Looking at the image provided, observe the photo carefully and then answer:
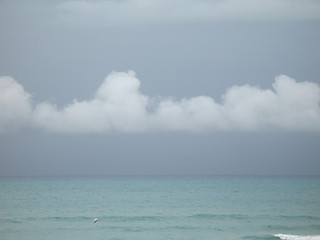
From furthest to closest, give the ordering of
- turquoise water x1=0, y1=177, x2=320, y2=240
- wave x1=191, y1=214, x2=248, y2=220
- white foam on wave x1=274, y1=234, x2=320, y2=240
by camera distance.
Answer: wave x1=191, y1=214, x2=248, y2=220
turquoise water x1=0, y1=177, x2=320, y2=240
white foam on wave x1=274, y1=234, x2=320, y2=240

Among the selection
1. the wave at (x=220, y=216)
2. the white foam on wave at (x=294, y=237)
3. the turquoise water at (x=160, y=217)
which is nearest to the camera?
the white foam on wave at (x=294, y=237)

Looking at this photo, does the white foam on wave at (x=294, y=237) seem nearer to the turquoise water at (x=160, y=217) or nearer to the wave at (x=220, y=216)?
the turquoise water at (x=160, y=217)

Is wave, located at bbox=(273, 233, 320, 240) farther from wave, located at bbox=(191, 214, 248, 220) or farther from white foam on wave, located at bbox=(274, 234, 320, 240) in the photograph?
wave, located at bbox=(191, 214, 248, 220)

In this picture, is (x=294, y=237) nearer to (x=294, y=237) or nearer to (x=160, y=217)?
(x=294, y=237)

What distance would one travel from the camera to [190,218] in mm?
14477

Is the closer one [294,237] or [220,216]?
[294,237]

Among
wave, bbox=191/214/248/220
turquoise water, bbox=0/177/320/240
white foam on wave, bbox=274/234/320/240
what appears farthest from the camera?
wave, bbox=191/214/248/220

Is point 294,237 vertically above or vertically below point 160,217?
below

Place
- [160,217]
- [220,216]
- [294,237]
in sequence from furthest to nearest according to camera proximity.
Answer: [220,216], [160,217], [294,237]

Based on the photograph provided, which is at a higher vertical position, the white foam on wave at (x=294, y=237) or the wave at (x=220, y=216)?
the wave at (x=220, y=216)

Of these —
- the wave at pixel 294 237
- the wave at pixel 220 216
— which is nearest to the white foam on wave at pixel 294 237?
the wave at pixel 294 237

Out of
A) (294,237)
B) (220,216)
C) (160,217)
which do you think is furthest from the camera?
(220,216)

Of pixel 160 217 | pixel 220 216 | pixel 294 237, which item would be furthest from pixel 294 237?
pixel 160 217

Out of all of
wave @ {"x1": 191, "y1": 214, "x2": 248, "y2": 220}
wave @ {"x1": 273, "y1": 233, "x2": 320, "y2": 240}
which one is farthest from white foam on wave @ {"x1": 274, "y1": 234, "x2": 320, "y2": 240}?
wave @ {"x1": 191, "y1": 214, "x2": 248, "y2": 220}
